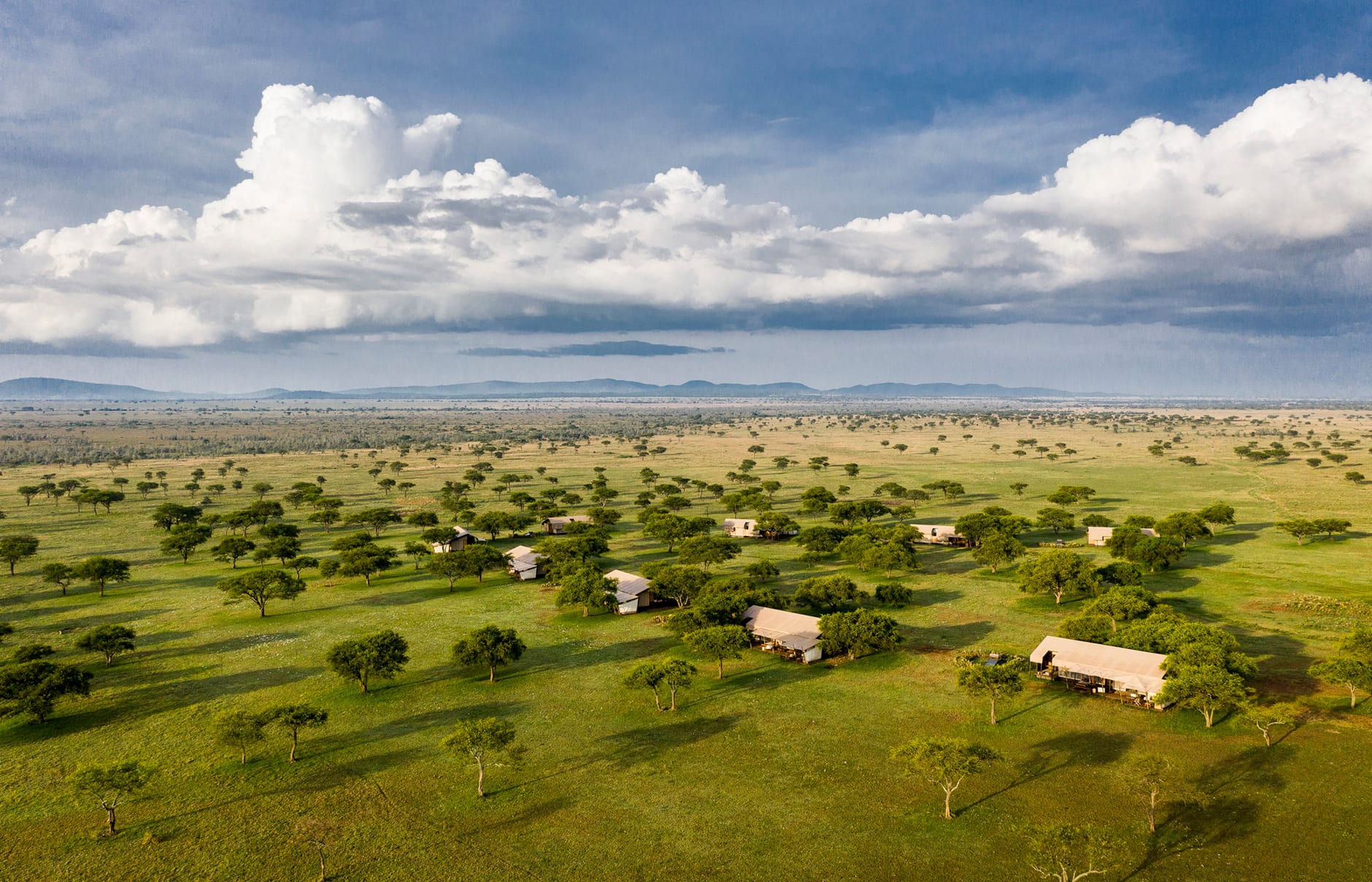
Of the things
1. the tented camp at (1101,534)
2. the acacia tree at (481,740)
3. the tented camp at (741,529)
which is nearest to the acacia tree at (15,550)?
the acacia tree at (481,740)

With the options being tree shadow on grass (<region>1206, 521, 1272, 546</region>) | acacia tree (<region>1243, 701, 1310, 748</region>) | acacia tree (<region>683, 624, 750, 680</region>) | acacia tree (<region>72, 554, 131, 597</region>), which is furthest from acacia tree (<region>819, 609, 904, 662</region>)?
acacia tree (<region>72, 554, 131, 597</region>)

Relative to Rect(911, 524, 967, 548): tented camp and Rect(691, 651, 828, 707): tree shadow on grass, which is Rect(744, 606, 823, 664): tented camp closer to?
Rect(691, 651, 828, 707): tree shadow on grass

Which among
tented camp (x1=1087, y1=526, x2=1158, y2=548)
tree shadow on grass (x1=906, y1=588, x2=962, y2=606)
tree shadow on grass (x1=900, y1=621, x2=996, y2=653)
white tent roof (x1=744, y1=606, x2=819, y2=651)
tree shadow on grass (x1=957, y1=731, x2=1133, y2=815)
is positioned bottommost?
tree shadow on grass (x1=957, y1=731, x2=1133, y2=815)

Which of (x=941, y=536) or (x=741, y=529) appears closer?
(x=941, y=536)

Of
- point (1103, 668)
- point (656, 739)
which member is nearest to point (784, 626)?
point (656, 739)

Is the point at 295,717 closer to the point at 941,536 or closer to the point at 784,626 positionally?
the point at 784,626
